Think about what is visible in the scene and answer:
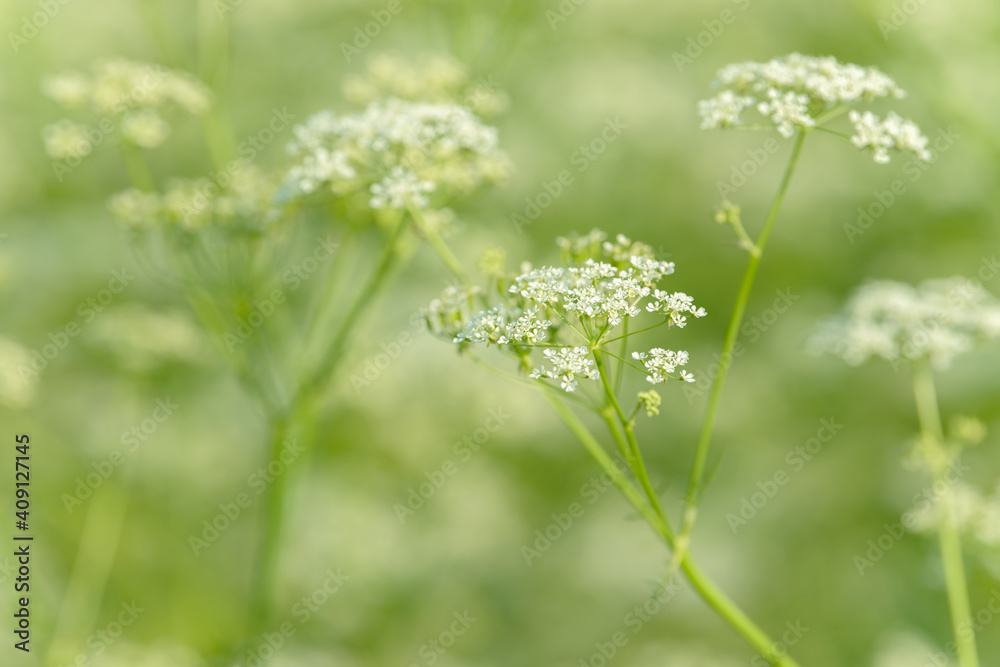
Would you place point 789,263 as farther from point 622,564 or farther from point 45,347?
point 45,347

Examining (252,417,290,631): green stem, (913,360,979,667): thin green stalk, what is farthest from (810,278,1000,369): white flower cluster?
(252,417,290,631): green stem

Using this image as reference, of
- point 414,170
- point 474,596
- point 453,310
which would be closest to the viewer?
point 453,310

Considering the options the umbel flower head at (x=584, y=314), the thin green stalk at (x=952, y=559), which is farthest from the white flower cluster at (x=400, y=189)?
the thin green stalk at (x=952, y=559)

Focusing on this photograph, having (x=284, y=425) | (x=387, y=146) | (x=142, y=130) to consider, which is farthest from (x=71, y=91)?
(x=284, y=425)

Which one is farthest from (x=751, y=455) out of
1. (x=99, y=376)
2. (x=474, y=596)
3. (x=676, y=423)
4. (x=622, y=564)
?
(x=99, y=376)

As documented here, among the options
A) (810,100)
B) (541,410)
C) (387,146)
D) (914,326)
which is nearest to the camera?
(810,100)

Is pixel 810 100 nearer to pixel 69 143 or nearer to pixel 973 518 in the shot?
pixel 973 518
